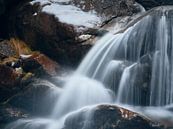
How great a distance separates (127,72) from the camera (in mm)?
13359

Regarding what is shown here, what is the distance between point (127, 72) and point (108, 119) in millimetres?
2072

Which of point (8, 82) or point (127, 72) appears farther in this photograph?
point (8, 82)

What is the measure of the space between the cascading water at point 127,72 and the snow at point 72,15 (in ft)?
3.40

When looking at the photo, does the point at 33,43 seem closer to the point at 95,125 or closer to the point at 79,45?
the point at 79,45

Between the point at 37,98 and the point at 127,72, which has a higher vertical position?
the point at 127,72

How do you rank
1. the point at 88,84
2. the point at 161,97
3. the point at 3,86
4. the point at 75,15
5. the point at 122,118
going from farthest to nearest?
the point at 75,15
the point at 3,86
the point at 88,84
the point at 161,97
the point at 122,118

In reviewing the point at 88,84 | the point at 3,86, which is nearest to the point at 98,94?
the point at 88,84

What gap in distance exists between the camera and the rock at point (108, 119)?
37.6 feet

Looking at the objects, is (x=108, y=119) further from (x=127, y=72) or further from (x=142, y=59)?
(x=142, y=59)

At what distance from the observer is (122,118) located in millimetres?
11523

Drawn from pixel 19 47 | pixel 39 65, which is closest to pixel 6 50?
pixel 19 47

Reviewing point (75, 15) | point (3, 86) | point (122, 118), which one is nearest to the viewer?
point (122, 118)

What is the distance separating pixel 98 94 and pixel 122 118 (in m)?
2.04

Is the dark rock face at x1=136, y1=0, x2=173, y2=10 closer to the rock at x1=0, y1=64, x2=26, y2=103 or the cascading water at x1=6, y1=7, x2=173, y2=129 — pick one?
the cascading water at x1=6, y1=7, x2=173, y2=129
